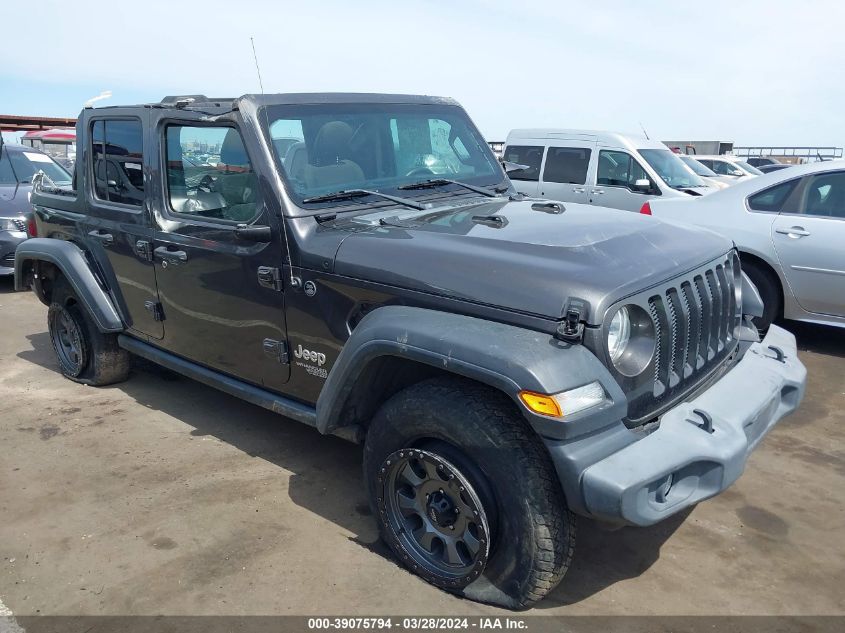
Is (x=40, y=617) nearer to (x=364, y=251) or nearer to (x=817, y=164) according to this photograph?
(x=364, y=251)

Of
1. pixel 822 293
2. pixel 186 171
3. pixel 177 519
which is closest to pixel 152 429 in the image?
pixel 177 519

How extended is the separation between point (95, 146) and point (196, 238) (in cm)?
148

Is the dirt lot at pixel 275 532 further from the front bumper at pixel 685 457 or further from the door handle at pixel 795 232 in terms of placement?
the door handle at pixel 795 232

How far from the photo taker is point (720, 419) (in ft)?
8.96

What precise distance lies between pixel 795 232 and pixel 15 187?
364 inches

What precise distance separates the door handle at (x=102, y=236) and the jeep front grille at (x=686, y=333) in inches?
132

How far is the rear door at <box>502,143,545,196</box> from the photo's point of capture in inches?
414

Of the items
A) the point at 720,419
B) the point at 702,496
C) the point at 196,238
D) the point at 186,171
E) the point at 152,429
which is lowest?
the point at 152,429

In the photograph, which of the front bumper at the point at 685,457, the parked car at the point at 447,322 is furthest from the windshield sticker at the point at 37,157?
the front bumper at the point at 685,457

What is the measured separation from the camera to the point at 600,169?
33.0 feet

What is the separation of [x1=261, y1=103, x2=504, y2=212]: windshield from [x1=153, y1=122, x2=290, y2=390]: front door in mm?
227

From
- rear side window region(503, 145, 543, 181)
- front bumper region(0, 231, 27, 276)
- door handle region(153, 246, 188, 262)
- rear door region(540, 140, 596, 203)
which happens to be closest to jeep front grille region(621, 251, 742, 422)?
door handle region(153, 246, 188, 262)

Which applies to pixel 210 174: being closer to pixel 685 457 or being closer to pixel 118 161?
pixel 118 161

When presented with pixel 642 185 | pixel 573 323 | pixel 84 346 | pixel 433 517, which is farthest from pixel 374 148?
pixel 642 185
